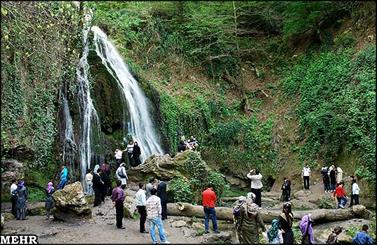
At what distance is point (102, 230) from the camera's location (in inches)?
519

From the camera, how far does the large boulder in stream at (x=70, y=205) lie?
1412 cm

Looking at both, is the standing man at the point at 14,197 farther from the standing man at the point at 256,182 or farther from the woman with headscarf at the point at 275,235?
the woman with headscarf at the point at 275,235

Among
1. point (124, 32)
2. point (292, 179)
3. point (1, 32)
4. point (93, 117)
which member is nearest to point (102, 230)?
point (1, 32)

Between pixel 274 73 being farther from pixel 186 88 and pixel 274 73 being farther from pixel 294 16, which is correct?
pixel 186 88

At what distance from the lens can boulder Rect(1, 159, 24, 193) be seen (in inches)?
623

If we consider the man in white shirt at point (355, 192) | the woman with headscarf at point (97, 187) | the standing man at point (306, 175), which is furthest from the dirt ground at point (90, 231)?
the standing man at point (306, 175)

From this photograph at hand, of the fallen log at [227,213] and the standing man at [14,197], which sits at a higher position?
the standing man at [14,197]

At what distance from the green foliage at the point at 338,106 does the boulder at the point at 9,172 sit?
1521 cm

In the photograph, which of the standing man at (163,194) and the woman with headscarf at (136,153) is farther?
the woman with headscarf at (136,153)

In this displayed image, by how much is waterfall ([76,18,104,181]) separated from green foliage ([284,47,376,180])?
1185 cm

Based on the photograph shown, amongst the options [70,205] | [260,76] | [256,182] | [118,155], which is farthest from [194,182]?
Result: [260,76]

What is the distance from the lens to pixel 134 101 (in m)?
23.0

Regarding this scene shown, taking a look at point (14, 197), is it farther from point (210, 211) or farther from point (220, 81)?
point (220, 81)

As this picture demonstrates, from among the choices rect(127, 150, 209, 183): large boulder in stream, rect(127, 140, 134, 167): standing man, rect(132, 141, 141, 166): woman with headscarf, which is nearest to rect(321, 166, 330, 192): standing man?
rect(127, 150, 209, 183): large boulder in stream
